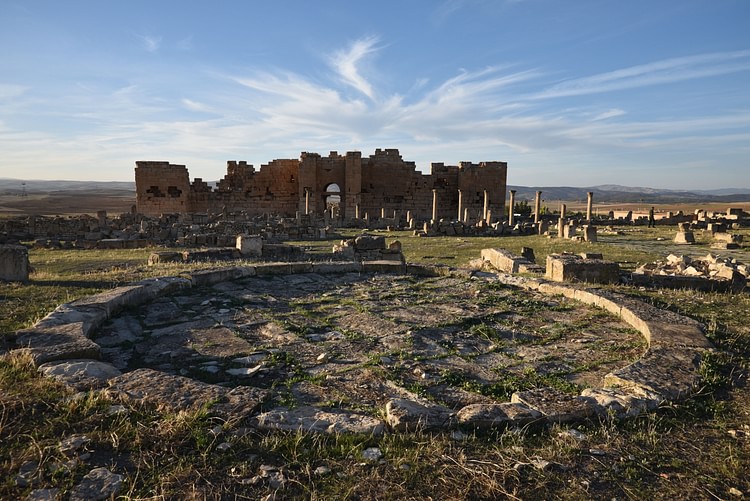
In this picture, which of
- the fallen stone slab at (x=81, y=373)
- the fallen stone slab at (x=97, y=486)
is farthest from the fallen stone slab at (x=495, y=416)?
the fallen stone slab at (x=81, y=373)

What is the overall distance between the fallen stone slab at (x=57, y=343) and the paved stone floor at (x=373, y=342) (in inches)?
13.0

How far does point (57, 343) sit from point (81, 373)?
0.81 m

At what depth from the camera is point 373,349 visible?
438 centimetres

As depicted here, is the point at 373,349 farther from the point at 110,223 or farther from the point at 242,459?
the point at 110,223

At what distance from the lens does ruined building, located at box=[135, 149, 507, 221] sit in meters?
29.2

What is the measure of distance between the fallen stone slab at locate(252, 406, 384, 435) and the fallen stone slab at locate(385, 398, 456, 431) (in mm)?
87

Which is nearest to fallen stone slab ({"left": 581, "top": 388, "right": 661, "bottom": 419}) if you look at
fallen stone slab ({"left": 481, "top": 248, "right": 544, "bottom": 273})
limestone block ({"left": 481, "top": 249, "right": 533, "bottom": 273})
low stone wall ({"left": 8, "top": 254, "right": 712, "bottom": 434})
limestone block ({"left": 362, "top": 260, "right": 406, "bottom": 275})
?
low stone wall ({"left": 8, "top": 254, "right": 712, "bottom": 434})

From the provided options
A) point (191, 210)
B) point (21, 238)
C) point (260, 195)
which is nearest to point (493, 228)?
point (260, 195)

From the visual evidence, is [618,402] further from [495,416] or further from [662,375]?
[495,416]

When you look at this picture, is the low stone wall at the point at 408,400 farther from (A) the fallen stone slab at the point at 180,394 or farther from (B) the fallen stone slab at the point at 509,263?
(B) the fallen stone slab at the point at 509,263

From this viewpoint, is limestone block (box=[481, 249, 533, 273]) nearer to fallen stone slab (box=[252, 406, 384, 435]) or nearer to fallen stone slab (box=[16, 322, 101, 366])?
fallen stone slab (box=[252, 406, 384, 435])

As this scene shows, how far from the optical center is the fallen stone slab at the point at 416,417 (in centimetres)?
264

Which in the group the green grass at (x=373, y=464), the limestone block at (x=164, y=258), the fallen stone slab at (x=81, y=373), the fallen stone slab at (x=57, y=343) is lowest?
the limestone block at (x=164, y=258)

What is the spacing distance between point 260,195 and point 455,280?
985 inches
